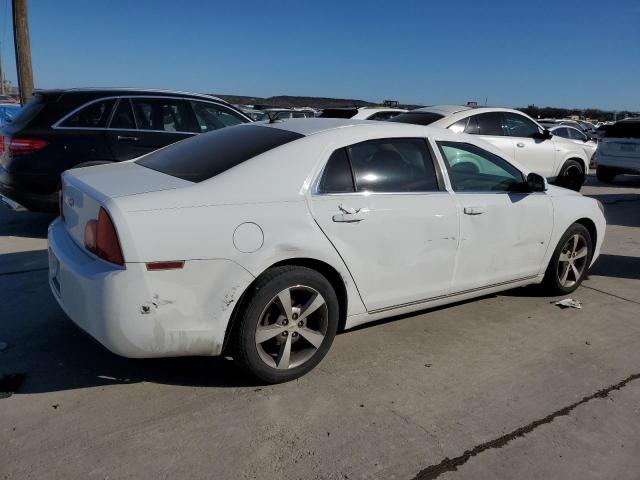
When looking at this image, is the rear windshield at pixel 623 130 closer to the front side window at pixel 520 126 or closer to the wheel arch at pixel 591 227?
the front side window at pixel 520 126

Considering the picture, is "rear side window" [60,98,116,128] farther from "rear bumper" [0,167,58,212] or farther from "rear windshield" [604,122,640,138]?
"rear windshield" [604,122,640,138]

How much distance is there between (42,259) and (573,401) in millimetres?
4885

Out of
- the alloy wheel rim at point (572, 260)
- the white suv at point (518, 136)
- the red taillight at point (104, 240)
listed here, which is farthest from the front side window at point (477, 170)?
the white suv at point (518, 136)

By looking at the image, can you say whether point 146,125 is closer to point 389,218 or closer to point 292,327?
point 389,218

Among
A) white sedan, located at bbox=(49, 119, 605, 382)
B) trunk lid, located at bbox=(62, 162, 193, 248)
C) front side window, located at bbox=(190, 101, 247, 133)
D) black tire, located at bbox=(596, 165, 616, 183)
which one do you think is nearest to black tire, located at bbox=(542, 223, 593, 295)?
white sedan, located at bbox=(49, 119, 605, 382)

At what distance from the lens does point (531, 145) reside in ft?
34.6

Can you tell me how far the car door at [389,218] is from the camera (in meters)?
3.46

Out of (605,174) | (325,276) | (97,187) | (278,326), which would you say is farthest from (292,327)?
(605,174)

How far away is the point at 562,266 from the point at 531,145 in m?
6.10

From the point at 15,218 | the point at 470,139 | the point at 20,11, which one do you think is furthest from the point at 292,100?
the point at 470,139

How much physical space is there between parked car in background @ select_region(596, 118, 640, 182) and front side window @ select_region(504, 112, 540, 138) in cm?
362

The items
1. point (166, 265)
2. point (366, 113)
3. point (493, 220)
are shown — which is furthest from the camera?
point (366, 113)

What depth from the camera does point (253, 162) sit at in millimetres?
3340

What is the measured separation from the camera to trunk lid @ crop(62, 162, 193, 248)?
3047mm
